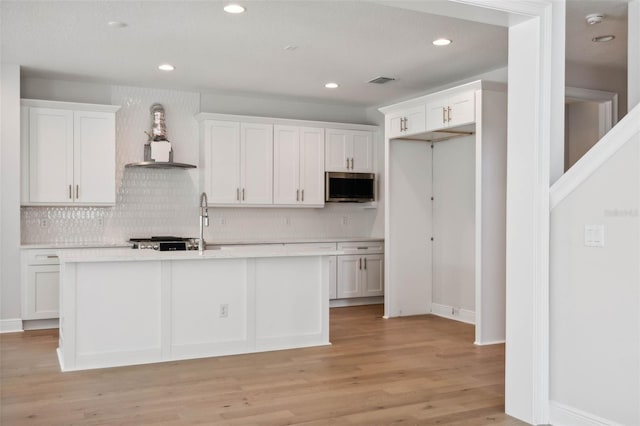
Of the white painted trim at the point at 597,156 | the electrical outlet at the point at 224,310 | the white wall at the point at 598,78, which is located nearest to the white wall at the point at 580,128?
the white wall at the point at 598,78

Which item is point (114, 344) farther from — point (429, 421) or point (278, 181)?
point (278, 181)

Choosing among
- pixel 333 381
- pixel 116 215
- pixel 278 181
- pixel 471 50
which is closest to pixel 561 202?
pixel 333 381

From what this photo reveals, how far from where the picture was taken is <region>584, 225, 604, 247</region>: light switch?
323 centimetres

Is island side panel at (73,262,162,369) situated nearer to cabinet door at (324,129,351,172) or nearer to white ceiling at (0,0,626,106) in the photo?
white ceiling at (0,0,626,106)

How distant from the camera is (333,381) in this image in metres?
4.30

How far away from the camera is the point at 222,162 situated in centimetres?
743

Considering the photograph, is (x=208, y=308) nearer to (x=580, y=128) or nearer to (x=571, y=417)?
(x=571, y=417)

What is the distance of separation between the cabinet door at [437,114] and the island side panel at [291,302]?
6.32 feet

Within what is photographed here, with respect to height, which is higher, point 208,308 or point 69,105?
point 69,105

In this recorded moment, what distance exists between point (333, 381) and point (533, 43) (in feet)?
8.64

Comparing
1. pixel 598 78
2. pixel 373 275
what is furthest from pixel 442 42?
pixel 373 275

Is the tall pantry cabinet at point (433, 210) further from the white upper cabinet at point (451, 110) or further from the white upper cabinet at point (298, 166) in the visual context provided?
the white upper cabinet at point (298, 166)

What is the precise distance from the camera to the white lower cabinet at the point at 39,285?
6.23 metres

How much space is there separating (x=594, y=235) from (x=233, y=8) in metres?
2.94
